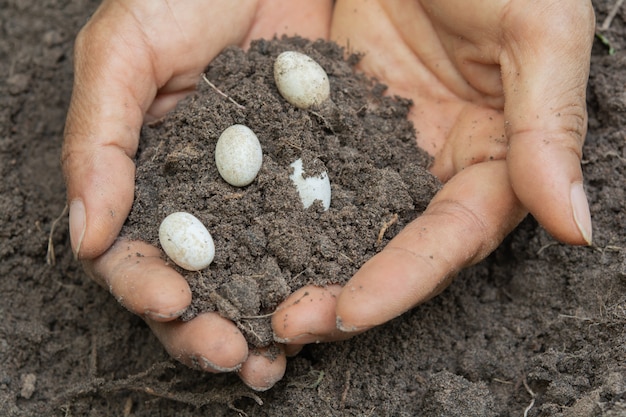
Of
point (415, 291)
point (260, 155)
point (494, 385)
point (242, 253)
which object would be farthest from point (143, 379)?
point (494, 385)

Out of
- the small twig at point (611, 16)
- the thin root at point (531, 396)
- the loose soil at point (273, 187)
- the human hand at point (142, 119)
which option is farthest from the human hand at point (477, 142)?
the small twig at point (611, 16)

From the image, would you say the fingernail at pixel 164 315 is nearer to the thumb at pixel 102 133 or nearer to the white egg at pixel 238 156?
the thumb at pixel 102 133

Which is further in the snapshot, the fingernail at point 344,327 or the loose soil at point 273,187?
the loose soil at point 273,187

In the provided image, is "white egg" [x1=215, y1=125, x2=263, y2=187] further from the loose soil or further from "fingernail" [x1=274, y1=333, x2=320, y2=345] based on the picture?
"fingernail" [x1=274, y1=333, x2=320, y2=345]

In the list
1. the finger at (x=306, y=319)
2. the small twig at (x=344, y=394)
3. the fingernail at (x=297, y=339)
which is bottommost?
the small twig at (x=344, y=394)

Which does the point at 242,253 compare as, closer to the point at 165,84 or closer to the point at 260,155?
the point at 260,155
